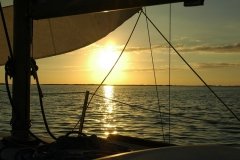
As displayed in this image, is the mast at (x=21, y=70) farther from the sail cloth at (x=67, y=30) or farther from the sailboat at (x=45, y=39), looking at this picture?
the sail cloth at (x=67, y=30)

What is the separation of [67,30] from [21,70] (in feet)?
7.63

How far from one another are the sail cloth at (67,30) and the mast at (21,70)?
2100 mm

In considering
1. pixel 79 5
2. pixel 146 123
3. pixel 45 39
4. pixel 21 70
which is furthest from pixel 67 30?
pixel 146 123

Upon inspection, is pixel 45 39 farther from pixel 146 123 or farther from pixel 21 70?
pixel 146 123

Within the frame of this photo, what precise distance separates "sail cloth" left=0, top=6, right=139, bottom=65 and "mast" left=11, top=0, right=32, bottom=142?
6.89 ft

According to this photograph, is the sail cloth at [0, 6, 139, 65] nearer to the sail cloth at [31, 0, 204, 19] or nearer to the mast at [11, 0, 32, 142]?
the mast at [11, 0, 32, 142]

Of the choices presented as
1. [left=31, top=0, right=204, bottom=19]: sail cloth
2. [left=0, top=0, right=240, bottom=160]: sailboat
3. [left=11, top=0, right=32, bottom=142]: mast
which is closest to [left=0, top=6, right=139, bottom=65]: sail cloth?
[left=0, top=0, right=240, bottom=160]: sailboat

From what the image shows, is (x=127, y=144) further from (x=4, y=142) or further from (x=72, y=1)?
(x=72, y=1)

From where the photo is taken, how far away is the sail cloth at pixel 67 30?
820cm

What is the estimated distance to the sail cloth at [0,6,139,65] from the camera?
820 centimetres

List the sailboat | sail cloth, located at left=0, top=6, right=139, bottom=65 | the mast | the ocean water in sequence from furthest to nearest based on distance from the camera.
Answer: the ocean water
sail cloth, located at left=0, top=6, right=139, bottom=65
the mast
the sailboat

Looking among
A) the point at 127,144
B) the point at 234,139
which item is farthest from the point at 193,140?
the point at 127,144

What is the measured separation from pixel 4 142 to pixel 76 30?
9.73 ft

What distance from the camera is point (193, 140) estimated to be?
958 inches
